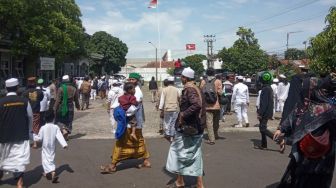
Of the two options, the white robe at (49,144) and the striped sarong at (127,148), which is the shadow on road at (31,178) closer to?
the white robe at (49,144)

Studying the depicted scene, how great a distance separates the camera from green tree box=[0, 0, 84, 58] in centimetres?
2641

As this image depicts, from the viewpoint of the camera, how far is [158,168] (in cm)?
841

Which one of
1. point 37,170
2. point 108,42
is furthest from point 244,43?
point 37,170

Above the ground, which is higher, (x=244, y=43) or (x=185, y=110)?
(x=244, y=43)

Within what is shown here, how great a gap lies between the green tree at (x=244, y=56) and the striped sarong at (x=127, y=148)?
42239mm

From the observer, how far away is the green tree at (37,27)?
26.4 meters

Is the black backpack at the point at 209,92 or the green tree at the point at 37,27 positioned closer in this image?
the black backpack at the point at 209,92

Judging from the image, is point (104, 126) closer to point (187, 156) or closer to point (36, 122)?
point (36, 122)

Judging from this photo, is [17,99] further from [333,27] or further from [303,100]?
[333,27]

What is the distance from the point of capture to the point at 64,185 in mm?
7273

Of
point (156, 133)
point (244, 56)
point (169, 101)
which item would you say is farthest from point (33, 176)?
point (244, 56)

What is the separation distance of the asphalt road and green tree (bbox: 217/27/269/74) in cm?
3902

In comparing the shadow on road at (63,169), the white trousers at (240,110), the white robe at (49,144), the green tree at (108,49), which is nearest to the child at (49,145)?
the white robe at (49,144)

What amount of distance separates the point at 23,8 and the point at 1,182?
20.8 metres
